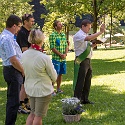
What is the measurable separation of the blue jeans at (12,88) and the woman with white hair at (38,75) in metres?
0.72

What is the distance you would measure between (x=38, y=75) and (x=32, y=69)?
0.12 metres

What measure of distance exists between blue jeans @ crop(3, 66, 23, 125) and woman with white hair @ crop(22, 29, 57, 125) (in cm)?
72

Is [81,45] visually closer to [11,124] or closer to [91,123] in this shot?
[91,123]

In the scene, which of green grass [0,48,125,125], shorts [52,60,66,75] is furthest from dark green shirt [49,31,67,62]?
green grass [0,48,125,125]

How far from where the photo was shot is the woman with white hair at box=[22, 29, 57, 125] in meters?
4.94

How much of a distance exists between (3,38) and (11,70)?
0.54 m

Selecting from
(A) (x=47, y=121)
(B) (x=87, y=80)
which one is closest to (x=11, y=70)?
(A) (x=47, y=121)

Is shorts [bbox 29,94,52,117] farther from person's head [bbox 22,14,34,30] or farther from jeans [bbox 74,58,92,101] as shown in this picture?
jeans [bbox 74,58,92,101]

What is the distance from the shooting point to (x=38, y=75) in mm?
4992

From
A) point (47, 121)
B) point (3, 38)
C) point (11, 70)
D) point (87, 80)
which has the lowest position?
point (47, 121)

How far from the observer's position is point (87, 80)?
26.1 ft

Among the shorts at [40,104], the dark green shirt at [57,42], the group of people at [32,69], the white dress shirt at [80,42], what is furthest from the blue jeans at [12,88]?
the dark green shirt at [57,42]

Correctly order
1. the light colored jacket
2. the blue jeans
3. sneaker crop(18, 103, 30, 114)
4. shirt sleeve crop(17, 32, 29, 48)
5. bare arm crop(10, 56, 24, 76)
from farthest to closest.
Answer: sneaker crop(18, 103, 30, 114)
shirt sleeve crop(17, 32, 29, 48)
the blue jeans
bare arm crop(10, 56, 24, 76)
the light colored jacket

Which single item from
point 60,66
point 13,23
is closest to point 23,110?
point 60,66
